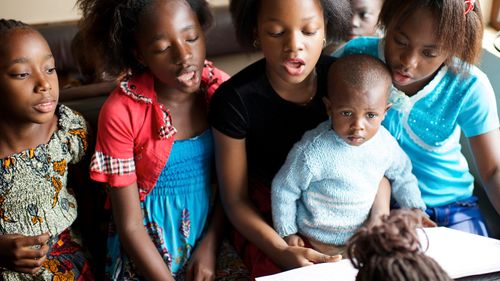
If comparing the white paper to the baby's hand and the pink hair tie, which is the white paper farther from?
the pink hair tie

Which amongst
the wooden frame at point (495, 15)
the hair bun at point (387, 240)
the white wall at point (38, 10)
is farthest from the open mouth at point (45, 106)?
the wooden frame at point (495, 15)

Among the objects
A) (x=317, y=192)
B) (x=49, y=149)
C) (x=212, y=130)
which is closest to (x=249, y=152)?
(x=212, y=130)

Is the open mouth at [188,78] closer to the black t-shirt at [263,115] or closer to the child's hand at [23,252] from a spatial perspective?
the black t-shirt at [263,115]

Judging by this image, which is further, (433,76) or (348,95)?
(433,76)

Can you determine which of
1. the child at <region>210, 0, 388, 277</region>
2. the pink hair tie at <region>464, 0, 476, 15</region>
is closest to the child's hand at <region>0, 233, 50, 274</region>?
the child at <region>210, 0, 388, 277</region>

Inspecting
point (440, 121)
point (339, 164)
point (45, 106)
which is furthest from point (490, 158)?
→ point (45, 106)

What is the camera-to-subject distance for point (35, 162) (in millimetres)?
1177

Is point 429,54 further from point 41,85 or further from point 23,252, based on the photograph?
point 23,252

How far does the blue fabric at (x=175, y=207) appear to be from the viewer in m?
1.26

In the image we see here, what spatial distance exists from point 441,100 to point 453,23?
210 millimetres

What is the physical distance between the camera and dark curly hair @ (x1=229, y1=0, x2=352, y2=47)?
1142 mm

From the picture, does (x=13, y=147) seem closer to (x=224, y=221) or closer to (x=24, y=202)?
(x=24, y=202)

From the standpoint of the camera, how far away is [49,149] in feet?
3.92

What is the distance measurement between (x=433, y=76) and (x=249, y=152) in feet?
1.53
